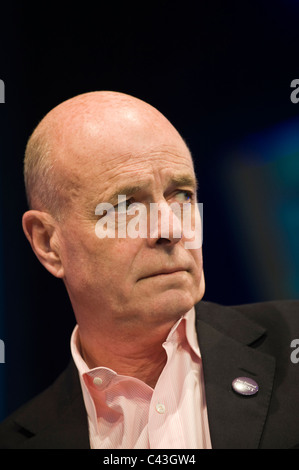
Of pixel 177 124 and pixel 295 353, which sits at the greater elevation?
pixel 177 124

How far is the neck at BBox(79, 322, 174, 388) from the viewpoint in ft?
6.15

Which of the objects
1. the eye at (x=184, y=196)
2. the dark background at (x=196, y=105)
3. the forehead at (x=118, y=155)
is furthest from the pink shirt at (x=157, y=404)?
the dark background at (x=196, y=105)

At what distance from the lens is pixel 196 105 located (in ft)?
8.25

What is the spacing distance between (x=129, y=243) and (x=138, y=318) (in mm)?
240

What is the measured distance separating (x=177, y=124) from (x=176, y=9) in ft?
1.61

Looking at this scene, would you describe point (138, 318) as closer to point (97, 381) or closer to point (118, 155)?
point (97, 381)

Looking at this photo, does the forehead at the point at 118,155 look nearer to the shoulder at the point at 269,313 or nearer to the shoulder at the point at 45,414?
the shoulder at the point at 269,313

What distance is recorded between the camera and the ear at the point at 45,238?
6.51 ft

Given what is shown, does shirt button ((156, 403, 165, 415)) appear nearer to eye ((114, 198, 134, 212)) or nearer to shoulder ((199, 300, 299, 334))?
shoulder ((199, 300, 299, 334))

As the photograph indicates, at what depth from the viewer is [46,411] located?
6.75 feet

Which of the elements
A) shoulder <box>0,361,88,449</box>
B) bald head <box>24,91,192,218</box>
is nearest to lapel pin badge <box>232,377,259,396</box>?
shoulder <box>0,361,88,449</box>

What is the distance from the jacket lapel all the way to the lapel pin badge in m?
0.01
